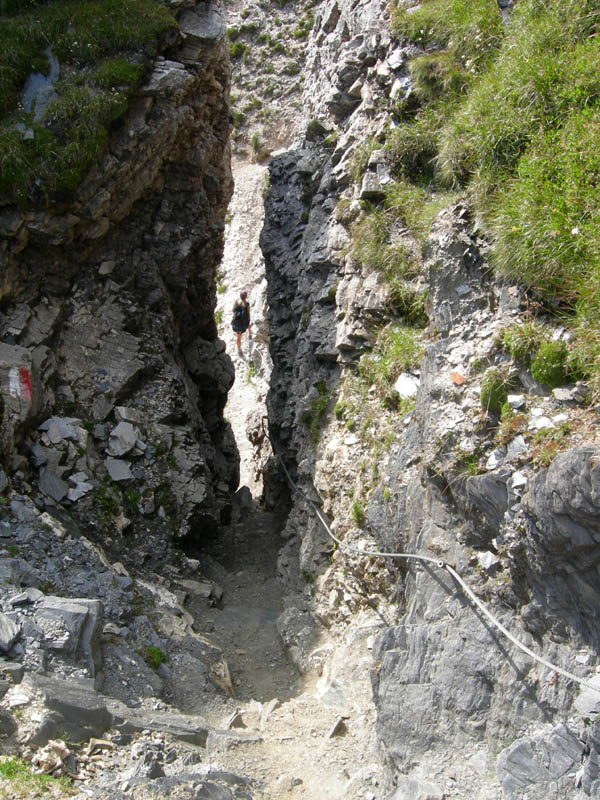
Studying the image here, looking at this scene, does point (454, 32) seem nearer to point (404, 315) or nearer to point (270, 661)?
point (404, 315)

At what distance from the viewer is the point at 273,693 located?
10617mm

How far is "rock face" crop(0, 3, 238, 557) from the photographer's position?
12391 millimetres

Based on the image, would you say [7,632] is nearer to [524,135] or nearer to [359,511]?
[359,511]

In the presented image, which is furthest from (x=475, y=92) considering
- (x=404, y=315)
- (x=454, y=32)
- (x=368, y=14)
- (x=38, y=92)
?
(x=38, y=92)

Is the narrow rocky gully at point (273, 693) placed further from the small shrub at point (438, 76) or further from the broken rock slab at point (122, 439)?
the small shrub at point (438, 76)

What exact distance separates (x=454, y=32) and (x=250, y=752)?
13.0 meters

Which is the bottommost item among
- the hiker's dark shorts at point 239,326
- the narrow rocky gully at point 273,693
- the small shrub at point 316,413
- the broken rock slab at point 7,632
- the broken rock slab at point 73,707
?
the narrow rocky gully at point 273,693

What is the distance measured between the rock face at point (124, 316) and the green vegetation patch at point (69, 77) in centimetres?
47

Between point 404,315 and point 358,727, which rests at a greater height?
point 404,315

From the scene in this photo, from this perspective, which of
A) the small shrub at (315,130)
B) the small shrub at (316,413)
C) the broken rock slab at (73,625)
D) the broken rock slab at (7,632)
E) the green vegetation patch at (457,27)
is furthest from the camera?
the small shrub at (315,130)

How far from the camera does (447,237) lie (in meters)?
9.58

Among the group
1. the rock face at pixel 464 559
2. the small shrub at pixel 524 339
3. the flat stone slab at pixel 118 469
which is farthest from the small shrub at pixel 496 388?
the flat stone slab at pixel 118 469

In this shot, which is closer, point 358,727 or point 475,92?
point 358,727

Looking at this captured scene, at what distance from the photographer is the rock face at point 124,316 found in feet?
40.7
